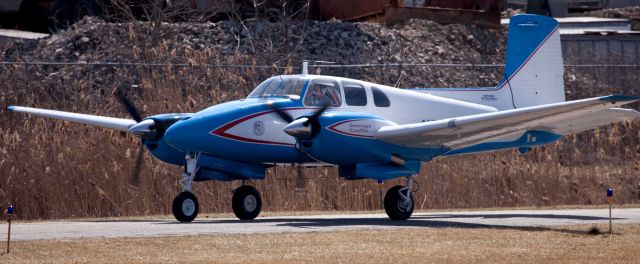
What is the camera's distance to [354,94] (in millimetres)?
19375

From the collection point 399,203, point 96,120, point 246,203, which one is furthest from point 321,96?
point 96,120

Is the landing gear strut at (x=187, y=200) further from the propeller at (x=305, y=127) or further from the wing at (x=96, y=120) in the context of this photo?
the wing at (x=96, y=120)

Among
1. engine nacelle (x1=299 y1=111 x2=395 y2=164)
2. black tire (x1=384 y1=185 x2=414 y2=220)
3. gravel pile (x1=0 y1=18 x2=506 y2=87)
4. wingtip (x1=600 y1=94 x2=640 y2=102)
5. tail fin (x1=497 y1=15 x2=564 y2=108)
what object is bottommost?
black tire (x1=384 y1=185 x2=414 y2=220)

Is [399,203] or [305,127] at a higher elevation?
[305,127]

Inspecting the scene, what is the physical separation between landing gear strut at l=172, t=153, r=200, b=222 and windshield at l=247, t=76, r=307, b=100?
1.63 metres

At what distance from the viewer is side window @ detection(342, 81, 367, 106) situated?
63.1 ft

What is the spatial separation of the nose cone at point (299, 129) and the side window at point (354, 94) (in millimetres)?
1365

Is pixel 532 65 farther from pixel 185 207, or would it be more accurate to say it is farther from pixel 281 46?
A: pixel 281 46

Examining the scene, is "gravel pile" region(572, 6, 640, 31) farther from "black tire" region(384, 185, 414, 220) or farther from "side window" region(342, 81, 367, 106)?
"black tire" region(384, 185, 414, 220)

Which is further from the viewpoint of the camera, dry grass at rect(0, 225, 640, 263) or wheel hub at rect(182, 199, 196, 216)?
wheel hub at rect(182, 199, 196, 216)

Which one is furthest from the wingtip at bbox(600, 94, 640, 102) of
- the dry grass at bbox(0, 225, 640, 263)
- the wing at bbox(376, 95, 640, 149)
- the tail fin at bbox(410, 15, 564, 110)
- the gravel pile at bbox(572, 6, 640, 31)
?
the gravel pile at bbox(572, 6, 640, 31)

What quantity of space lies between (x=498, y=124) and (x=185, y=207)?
18.0 ft

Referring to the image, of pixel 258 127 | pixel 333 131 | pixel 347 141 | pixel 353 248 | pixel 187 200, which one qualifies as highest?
pixel 258 127

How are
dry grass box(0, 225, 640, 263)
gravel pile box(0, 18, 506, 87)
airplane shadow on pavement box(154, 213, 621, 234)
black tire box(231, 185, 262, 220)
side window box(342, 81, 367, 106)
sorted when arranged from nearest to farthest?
1. dry grass box(0, 225, 640, 263)
2. airplane shadow on pavement box(154, 213, 621, 234)
3. side window box(342, 81, 367, 106)
4. black tire box(231, 185, 262, 220)
5. gravel pile box(0, 18, 506, 87)
